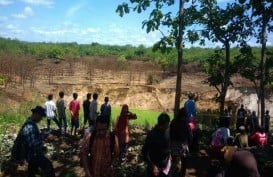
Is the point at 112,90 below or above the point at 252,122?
above

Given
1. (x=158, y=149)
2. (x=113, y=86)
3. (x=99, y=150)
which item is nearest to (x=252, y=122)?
(x=158, y=149)

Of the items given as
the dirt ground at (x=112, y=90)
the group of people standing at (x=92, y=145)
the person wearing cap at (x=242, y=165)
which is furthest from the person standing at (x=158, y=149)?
the dirt ground at (x=112, y=90)

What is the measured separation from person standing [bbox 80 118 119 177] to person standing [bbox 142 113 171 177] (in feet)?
2.46

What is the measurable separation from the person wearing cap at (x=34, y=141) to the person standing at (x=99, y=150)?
171cm

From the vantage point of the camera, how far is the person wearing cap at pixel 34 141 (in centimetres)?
715

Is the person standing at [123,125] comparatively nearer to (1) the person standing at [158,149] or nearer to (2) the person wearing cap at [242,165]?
(1) the person standing at [158,149]

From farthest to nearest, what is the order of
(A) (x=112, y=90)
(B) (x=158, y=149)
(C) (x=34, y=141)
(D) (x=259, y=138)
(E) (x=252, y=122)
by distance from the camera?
1. (A) (x=112, y=90)
2. (E) (x=252, y=122)
3. (D) (x=259, y=138)
4. (C) (x=34, y=141)
5. (B) (x=158, y=149)

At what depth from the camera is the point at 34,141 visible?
23.7 feet

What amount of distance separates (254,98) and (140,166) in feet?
72.6

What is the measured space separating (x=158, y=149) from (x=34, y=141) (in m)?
2.07

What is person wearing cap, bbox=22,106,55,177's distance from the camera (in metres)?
7.15

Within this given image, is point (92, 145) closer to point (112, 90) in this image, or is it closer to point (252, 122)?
point (252, 122)

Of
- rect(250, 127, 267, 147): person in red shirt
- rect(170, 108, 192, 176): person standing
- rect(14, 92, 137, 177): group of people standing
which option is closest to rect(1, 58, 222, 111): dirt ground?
rect(250, 127, 267, 147): person in red shirt

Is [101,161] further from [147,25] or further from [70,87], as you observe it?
[70,87]
